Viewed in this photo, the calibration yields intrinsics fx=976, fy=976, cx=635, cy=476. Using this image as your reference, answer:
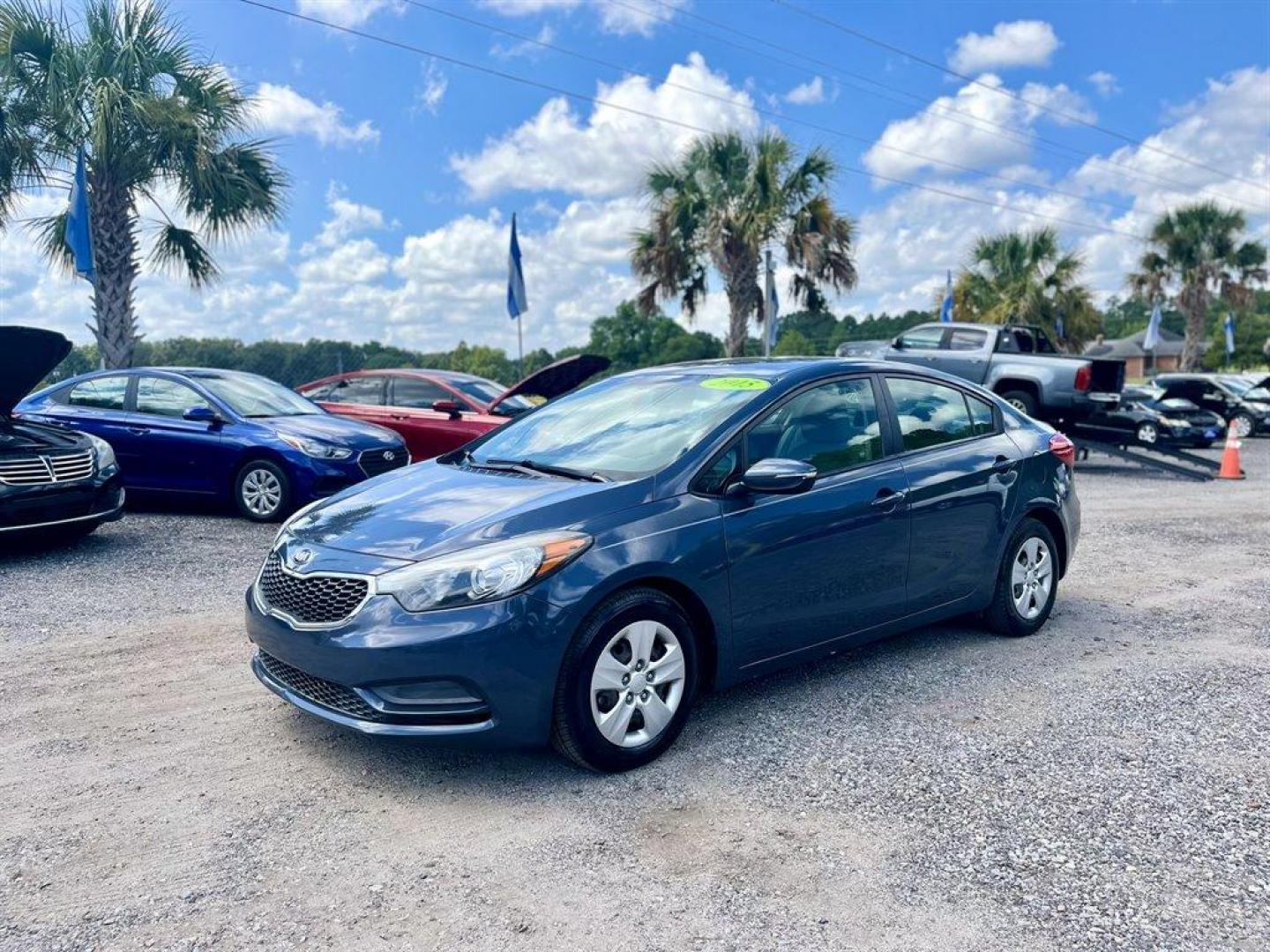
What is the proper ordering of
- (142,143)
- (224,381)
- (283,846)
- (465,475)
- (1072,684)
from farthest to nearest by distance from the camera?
(142,143)
(224,381)
(1072,684)
(465,475)
(283,846)

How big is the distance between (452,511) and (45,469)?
15.5 ft

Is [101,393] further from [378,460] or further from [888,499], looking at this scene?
[888,499]

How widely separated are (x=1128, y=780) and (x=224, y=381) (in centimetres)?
847

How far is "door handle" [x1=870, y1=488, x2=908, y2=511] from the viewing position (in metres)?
4.35

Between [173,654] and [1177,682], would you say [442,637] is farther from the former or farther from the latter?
[1177,682]

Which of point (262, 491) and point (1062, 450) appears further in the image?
point (262, 491)

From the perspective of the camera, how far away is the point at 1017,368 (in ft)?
45.2

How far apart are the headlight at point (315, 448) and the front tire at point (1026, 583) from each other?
5776 millimetres

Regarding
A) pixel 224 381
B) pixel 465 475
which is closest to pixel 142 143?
pixel 224 381

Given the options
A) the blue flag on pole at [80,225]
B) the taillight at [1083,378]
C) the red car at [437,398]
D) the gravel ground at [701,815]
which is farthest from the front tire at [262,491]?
the taillight at [1083,378]

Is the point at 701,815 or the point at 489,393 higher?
the point at 489,393

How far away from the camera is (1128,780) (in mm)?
3486

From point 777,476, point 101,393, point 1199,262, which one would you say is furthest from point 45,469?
point 1199,262

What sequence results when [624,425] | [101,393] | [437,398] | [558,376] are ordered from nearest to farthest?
[624,425], [101,393], [558,376], [437,398]
